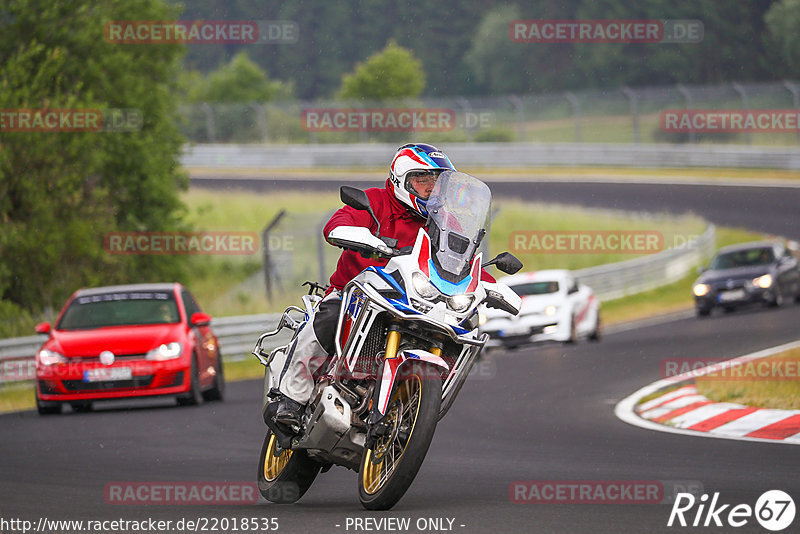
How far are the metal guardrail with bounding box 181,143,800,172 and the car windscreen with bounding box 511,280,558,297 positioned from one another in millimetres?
24667

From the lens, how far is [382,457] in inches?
311

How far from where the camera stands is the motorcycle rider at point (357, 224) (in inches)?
335

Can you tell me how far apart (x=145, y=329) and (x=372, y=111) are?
43.4 meters

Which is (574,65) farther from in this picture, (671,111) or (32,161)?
(32,161)

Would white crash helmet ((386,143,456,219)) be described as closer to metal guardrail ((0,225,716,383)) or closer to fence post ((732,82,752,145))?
metal guardrail ((0,225,716,383))

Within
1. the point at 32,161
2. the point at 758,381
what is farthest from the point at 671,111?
the point at 758,381

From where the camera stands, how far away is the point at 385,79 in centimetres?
7219

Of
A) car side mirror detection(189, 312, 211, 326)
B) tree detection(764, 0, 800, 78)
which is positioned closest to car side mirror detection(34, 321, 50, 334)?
car side mirror detection(189, 312, 211, 326)

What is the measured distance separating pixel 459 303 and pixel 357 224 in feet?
3.20

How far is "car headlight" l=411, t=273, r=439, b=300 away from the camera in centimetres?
790

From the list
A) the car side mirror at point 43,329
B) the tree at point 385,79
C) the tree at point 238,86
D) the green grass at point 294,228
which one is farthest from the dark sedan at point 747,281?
the tree at point 238,86

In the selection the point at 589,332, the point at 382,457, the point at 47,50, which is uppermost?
the point at 47,50

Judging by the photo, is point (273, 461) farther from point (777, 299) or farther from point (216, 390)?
point (777, 299)

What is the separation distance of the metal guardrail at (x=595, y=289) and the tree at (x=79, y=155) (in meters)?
3.15
